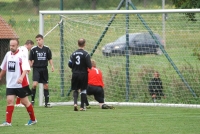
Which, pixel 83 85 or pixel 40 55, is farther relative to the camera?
pixel 40 55

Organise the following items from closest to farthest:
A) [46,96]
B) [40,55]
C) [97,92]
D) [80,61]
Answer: [80,61]
[97,92]
[40,55]
[46,96]

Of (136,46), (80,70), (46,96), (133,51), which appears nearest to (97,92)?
(80,70)

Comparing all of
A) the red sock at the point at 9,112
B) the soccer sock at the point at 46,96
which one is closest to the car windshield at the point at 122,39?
the soccer sock at the point at 46,96

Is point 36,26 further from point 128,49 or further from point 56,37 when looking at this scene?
point 128,49

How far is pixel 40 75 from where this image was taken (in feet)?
49.8

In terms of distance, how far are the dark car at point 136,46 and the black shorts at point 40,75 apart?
1877 mm

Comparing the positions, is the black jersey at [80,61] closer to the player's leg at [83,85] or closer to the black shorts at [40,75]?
the player's leg at [83,85]

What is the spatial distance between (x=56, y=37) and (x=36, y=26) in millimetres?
2460

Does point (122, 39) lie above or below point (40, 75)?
above

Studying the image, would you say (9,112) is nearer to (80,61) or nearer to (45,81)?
(80,61)

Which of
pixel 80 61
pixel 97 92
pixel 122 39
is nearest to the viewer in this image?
pixel 80 61

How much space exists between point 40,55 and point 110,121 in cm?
369

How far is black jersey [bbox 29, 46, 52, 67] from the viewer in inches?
595

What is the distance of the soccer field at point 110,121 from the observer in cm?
1078
